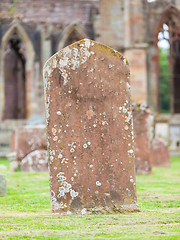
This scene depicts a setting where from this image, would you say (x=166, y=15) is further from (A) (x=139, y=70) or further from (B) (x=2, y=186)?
(B) (x=2, y=186)

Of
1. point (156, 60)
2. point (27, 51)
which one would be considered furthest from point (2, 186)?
point (156, 60)

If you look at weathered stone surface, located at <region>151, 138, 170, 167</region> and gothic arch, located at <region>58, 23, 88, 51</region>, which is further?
gothic arch, located at <region>58, 23, 88, 51</region>

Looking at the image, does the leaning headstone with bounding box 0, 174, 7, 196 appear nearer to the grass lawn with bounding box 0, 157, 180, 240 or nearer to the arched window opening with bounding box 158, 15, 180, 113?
the grass lawn with bounding box 0, 157, 180, 240

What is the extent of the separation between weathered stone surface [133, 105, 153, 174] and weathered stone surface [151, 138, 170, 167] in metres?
2.65

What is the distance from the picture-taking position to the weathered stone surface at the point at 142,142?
387 inches

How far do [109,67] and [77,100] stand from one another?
1.47 feet

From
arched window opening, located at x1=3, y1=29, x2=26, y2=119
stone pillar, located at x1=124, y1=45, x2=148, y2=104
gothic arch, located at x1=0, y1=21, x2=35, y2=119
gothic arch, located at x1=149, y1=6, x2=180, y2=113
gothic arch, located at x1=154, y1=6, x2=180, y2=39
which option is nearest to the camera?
→ stone pillar, located at x1=124, y1=45, x2=148, y2=104

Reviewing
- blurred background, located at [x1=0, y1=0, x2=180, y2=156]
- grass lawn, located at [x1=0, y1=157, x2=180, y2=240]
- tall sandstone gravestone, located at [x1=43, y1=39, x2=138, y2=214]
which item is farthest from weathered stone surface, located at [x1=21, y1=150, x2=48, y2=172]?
blurred background, located at [x1=0, y1=0, x2=180, y2=156]

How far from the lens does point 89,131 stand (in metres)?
4.71

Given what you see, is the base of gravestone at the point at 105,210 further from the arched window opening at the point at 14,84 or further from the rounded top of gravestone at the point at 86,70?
the arched window opening at the point at 14,84

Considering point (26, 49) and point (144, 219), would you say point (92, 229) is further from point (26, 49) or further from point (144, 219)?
point (26, 49)

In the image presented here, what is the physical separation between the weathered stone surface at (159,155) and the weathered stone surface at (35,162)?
9.98 ft

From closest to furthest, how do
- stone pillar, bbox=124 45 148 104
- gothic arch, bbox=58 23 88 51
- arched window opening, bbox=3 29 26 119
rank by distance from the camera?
stone pillar, bbox=124 45 148 104 < gothic arch, bbox=58 23 88 51 < arched window opening, bbox=3 29 26 119

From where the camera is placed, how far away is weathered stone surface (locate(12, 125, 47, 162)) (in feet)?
38.8
